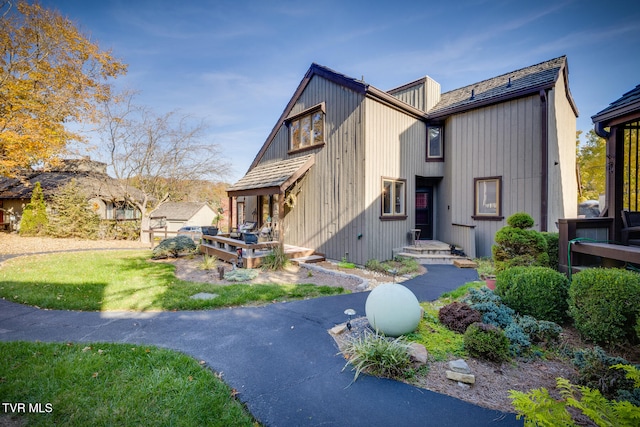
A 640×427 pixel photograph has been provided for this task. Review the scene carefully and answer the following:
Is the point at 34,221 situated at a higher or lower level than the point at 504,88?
lower

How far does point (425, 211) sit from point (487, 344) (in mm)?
9233

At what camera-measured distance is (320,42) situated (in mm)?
10477

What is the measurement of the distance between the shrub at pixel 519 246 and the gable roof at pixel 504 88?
5354mm

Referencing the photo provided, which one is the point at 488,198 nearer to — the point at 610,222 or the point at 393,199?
the point at 393,199

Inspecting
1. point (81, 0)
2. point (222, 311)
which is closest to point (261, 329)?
point (222, 311)

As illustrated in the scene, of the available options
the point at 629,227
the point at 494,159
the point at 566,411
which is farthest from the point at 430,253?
the point at 566,411

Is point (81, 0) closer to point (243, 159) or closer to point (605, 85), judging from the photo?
point (243, 159)

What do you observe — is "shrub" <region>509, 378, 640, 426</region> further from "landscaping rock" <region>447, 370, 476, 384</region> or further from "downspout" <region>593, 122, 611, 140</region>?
"downspout" <region>593, 122, 611, 140</region>

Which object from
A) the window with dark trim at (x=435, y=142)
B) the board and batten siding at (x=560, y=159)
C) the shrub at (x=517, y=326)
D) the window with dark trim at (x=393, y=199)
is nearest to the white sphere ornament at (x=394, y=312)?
the shrub at (x=517, y=326)

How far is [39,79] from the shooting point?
12555 mm

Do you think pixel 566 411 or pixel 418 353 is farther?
pixel 418 353

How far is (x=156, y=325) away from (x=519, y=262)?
264 inches

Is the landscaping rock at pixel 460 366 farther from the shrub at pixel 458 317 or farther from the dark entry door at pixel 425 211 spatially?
the dark entry door at pixel 425 211

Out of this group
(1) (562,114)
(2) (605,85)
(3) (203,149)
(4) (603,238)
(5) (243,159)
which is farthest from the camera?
(5) (243,159)
